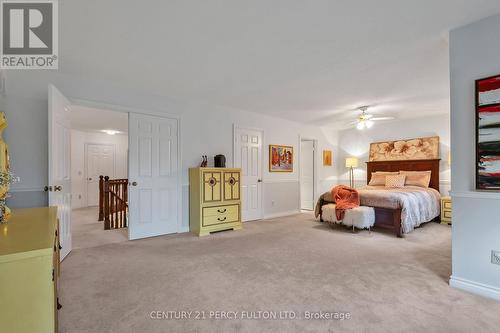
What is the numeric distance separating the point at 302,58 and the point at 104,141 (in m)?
7.45

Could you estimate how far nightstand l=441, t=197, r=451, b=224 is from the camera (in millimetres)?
5086

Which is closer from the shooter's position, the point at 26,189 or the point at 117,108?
the point at 26,189

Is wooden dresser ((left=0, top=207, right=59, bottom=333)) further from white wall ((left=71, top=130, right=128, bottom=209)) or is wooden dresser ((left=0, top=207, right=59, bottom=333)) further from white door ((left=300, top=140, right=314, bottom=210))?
white wall ((left=71, top=130, right=128, bottom=209))

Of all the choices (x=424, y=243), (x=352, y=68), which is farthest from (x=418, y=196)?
(x=352, y=68)

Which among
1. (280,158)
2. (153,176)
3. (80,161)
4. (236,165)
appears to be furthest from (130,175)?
(80,161)

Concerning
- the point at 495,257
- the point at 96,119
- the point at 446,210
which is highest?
the point at 96,119

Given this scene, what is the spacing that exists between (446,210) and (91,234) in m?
6.82

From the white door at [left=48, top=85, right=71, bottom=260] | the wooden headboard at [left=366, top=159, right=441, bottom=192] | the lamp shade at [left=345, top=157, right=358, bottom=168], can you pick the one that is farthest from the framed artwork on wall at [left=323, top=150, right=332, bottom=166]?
the white door at [left=48, top=85, right=71, bottom=260]

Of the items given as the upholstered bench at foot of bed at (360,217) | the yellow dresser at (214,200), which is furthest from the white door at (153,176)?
the upholstered bench at foot of bed at (360,217)

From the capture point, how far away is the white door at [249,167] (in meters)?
5.29

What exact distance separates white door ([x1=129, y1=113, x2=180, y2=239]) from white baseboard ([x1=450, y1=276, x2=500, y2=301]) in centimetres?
377

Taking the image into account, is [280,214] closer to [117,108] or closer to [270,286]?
[270,286]

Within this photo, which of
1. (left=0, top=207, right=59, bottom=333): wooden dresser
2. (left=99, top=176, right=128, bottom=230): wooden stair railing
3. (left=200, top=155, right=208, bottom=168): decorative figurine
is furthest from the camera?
(left=99, top=176, right=128, bottom=230): wooden stair railing

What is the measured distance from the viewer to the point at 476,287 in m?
2.16
